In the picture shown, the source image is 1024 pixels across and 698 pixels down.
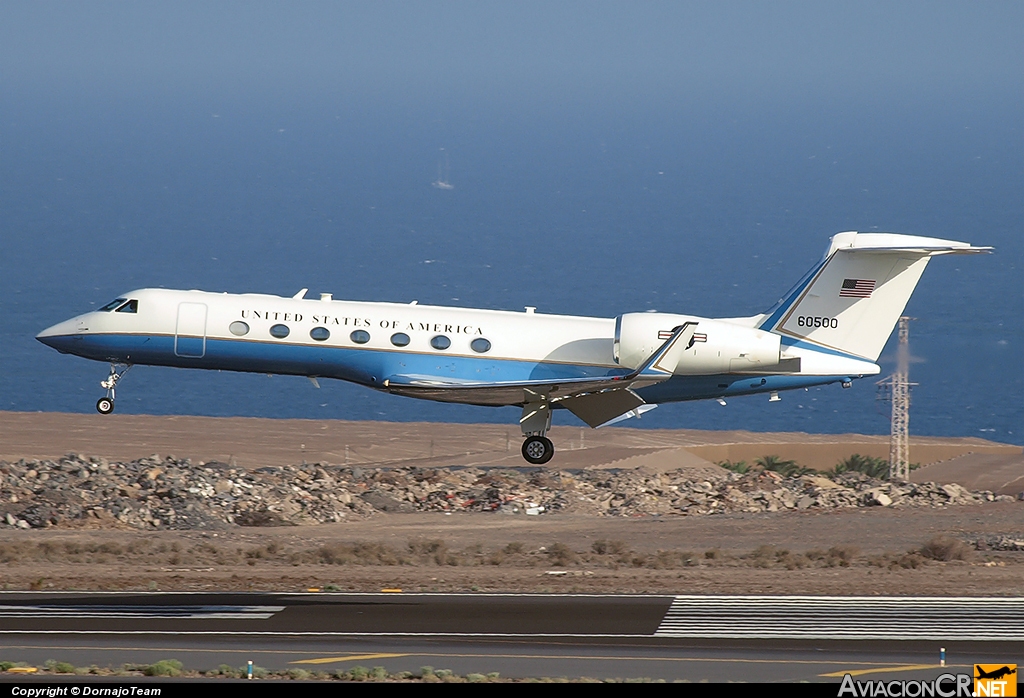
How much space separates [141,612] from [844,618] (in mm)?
13464

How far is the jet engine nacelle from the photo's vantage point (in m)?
35.7

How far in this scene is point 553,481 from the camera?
5028 centimetres

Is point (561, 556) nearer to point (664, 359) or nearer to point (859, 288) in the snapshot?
point (664, 359)

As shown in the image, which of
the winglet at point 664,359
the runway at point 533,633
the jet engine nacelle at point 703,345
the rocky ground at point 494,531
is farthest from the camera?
the jet engine nacelle at point 703,345

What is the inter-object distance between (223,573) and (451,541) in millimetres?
7985

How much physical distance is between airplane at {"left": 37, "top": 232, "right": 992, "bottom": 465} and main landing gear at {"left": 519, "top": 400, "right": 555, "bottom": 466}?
34 mm

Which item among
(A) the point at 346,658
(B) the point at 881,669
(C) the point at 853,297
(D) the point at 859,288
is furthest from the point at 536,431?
(B) the point at 881,669

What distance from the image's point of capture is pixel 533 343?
3653cm

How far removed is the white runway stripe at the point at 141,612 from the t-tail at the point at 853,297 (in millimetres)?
14709

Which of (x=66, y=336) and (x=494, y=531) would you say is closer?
(x=66, y=336)

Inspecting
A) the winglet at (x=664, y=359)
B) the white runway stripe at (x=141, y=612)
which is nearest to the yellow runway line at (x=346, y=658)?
the white runway stripe at (x=141, y=612)

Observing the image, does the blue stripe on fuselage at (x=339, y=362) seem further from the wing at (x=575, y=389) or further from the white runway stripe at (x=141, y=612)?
the white runway stripe at (x=141, y=612)

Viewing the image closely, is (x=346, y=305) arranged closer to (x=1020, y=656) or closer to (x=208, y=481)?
(x=208, y=481)

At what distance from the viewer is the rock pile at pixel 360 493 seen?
44.4m
